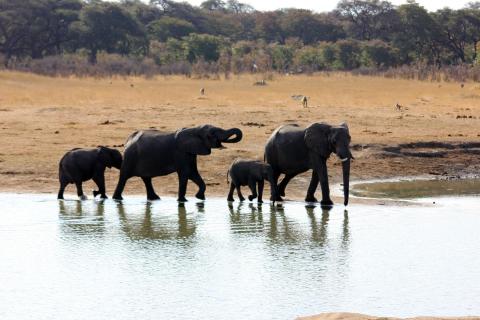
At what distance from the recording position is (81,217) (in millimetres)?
15648

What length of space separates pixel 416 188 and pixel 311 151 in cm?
396

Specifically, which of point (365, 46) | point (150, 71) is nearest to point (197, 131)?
point (150, 71)

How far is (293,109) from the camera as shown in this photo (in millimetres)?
33625

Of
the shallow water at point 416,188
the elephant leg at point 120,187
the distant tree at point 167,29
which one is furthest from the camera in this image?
the distant tree at point 167,29

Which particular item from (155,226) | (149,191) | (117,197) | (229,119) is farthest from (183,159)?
(229,119)

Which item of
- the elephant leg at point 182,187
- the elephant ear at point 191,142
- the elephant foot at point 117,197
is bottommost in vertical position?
the elephant foot at point 117,197

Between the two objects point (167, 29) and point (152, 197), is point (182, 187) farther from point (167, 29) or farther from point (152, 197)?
point (167, 29)

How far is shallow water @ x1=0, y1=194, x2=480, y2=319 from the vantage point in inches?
408

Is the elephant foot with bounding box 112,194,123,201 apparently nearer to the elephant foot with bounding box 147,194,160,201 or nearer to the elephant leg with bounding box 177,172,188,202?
the elephant foot with bounding box 147,194,160,201

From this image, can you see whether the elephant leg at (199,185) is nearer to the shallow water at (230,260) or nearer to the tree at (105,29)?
the shallow water at (230,260)

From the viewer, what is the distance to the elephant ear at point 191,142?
1758 cm

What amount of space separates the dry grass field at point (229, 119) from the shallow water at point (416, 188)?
2.82 ft

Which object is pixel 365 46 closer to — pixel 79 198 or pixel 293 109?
pixel 293 109

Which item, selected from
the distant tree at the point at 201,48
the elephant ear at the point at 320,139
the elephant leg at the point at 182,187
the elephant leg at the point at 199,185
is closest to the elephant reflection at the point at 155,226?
the elephant leg at the point at 182,187
